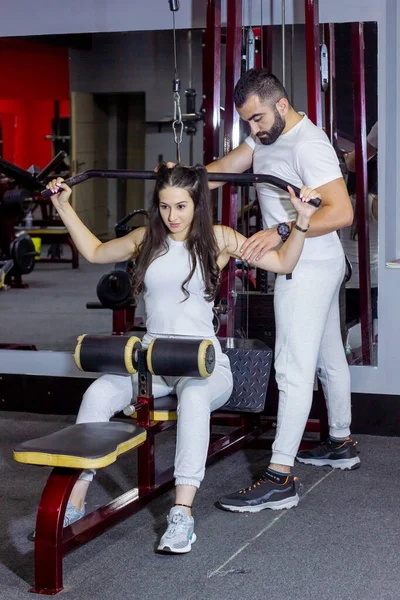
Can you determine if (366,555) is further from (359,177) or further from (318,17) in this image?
(318,17)

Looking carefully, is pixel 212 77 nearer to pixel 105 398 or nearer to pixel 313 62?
pixel 313 62

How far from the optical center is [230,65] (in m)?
3.43

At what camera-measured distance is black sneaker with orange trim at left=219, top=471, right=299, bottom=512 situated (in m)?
2.84

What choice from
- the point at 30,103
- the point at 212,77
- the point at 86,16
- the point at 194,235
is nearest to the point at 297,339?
the point at 194,235

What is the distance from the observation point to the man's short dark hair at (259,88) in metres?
2.80

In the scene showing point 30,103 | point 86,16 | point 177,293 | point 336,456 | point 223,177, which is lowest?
point 336,456

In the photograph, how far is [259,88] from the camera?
2.80m

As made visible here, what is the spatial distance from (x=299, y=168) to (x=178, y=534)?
1149 millimetres

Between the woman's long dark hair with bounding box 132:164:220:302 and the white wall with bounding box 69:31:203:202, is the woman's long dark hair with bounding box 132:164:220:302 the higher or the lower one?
the lower one

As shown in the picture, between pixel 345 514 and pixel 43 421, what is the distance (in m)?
1.61

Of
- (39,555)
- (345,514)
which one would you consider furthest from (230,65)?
(39,555)

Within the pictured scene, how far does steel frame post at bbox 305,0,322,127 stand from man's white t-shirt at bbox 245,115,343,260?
37 cm

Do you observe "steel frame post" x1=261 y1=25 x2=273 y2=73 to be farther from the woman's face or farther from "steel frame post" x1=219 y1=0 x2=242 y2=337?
the woman's face

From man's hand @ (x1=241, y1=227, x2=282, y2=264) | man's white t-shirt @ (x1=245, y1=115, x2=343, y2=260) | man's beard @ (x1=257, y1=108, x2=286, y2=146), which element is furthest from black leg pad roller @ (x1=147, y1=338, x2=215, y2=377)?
man's beard @ (x1=257, y1=108, x2=286, y2=146)
